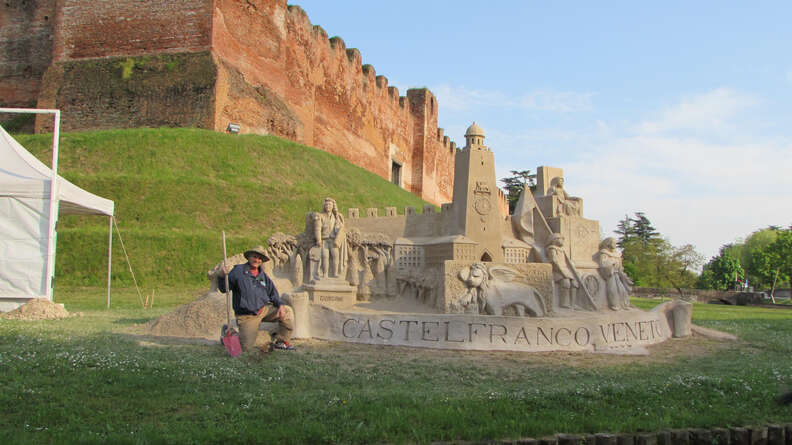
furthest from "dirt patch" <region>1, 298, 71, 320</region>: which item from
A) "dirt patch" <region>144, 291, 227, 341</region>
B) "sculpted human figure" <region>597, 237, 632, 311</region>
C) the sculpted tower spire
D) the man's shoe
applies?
"sculpted human figure" <region>597, 237, 632, 311</region>

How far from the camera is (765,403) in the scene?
19.0ft

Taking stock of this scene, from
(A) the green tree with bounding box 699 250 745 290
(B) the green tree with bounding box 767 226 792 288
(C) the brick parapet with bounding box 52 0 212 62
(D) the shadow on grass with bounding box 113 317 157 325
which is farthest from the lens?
(A) the green tree with bounding box 699 250 745 290

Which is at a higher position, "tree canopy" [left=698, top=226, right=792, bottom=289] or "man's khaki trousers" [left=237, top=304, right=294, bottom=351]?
"tree canopy" [left=698, top=226, right=792, bottom=289]

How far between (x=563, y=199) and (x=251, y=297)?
8.20 metres

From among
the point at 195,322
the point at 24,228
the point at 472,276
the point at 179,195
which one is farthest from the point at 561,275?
the point at 179,195

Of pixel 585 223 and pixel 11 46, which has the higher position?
pixel 11 46

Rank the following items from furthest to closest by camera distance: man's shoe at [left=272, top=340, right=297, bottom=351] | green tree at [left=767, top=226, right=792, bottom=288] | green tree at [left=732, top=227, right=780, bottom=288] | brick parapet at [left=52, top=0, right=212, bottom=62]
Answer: green tree at [left=732, top=227, right=780, bottom=288], green tree at [left=767, top=226, right=792, bottom=288], brick parapet at [left=52, top=0, right=212, bottom=62], man's shoe at [left=272, top=340, right=297, bottom=351]

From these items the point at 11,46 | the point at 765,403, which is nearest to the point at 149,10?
the point at 11,46

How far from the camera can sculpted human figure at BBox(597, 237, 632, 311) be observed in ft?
39.7

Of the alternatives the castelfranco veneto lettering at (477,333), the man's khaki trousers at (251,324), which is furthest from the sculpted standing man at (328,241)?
the man's khaki trousers at (251,324)

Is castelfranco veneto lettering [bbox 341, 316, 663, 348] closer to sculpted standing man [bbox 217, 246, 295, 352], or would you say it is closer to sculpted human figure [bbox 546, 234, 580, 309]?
sculpted human figure [bbox 546, 234, 580, 309]

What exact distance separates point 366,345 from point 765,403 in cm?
521

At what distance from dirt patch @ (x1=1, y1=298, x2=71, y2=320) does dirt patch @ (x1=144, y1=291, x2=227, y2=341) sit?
2902 mm

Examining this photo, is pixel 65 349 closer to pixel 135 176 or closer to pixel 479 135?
pixel 479 135
